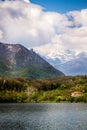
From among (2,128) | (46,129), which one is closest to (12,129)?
(2,128)

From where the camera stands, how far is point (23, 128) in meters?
128

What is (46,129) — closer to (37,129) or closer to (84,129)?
(37,129)

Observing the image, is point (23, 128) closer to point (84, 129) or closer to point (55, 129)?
point (55, 129)

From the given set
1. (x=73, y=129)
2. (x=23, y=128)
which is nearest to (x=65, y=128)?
(x=73, y=129)

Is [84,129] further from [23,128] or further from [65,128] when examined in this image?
[23,128]

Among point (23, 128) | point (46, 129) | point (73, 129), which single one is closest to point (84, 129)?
point (73, 129)

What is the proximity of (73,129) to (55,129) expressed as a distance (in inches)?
261

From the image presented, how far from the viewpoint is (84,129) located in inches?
4808

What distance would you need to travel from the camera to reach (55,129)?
4845 inches

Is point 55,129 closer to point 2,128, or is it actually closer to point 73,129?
point 73,129

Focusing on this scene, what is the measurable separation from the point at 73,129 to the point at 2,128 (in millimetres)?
26815

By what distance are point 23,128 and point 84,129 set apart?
23470 millimetres

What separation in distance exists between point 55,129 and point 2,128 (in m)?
20.2

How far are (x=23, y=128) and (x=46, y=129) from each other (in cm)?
955
